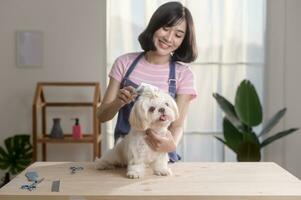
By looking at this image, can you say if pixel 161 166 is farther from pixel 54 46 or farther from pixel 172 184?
pixel 54 46

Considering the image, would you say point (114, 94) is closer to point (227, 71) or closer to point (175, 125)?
point (175, 125)

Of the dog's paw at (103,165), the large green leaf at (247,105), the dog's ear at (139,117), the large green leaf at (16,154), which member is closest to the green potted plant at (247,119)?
the large green leaf at (247,105)

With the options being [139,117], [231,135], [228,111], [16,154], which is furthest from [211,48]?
[139,117]

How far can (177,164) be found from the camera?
167 centimetres

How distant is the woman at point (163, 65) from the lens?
5.07 ft

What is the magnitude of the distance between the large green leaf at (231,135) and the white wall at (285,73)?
1.37 feet

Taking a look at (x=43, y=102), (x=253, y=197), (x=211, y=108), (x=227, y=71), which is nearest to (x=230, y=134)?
(x=211, y=108)

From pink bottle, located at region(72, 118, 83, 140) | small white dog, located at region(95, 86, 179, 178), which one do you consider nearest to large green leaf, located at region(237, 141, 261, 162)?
pink bottle, located at region(72, 118, 83, 140)

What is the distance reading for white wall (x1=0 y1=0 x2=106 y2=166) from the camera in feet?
11.5

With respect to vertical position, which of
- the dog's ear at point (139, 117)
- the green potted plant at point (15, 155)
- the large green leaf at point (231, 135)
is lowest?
the green potted plant at point (15, 155)

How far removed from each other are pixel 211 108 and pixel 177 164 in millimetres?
1907

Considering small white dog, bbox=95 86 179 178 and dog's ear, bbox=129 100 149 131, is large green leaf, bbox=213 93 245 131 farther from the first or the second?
dog's ear, bbox=129 100 149 131

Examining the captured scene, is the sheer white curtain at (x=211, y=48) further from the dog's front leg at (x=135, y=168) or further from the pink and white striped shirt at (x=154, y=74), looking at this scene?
Result: the dog's front leg at (x=135, y=168)

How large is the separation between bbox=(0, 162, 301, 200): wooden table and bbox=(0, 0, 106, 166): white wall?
6.44 ft
